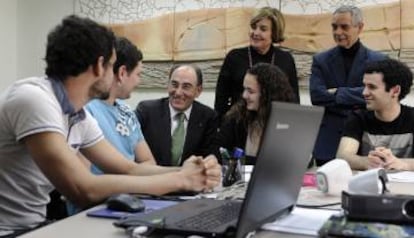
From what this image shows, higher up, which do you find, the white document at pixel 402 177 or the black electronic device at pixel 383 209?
the black electronic device at pixel 383 209

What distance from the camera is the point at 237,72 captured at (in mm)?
3451

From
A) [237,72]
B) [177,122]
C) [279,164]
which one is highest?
[237,72]

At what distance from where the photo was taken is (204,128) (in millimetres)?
3059

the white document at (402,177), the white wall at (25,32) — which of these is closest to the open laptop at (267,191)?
the white document at (402,177)

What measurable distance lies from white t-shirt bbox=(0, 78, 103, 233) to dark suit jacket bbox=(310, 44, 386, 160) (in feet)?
6.29

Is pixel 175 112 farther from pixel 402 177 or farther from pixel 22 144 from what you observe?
pixel 22 144

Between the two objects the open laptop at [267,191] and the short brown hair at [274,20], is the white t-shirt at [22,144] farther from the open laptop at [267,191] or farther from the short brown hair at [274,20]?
the short brown hair at [274,20]

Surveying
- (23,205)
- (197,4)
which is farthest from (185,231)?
(197,4)

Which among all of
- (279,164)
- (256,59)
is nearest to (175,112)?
(256,59)

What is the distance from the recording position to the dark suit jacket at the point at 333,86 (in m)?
3.28

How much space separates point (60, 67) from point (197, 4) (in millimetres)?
2829

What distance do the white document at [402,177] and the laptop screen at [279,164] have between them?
0.88 metres

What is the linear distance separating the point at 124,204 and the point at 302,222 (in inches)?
18.2

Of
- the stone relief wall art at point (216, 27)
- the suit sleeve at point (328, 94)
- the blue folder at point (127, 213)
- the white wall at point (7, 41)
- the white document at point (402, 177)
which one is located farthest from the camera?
the white wall at point (7, 41)
